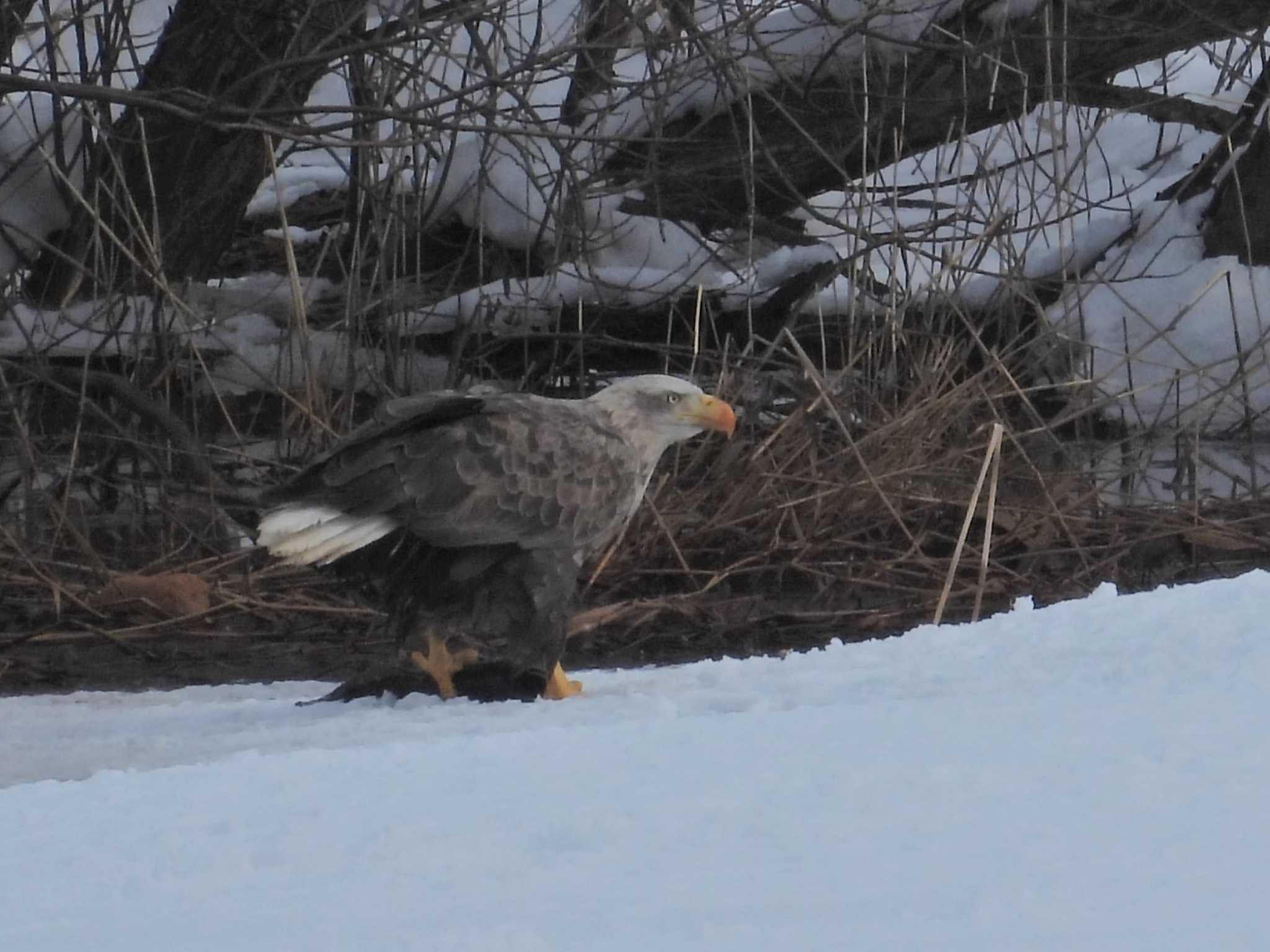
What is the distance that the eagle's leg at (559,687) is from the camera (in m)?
3.53

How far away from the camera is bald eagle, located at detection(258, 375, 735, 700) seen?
3711 mm

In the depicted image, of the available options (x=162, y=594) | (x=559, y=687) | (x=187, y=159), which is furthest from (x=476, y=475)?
(x=187, y=159)

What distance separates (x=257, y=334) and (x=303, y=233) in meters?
0.93

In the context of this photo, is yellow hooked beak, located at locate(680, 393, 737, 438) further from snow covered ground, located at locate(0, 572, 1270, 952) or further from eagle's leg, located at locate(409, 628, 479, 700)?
snow covered ground, located at locate(0, 572, 1270, 952)

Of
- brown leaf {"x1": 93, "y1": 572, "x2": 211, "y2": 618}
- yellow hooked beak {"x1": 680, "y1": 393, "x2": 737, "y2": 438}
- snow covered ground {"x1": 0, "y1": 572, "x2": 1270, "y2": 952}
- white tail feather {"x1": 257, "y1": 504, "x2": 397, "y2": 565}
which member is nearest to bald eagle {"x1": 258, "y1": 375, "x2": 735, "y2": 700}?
white tail feather {"x1": 257, "y1": 504, "x2": 397, "y2": 565}

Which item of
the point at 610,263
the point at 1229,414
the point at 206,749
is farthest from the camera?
the point at 1229,414

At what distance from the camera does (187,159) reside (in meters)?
5.75

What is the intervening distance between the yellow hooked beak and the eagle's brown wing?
0.73 feet

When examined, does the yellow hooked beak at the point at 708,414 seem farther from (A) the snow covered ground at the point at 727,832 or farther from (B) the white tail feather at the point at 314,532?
(A) the snow covered ground at the point at 727,832

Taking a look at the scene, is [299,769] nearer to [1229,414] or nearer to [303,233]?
[303,233]

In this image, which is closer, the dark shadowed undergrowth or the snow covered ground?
the snow covered ground

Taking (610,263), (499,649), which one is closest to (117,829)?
(499,649)

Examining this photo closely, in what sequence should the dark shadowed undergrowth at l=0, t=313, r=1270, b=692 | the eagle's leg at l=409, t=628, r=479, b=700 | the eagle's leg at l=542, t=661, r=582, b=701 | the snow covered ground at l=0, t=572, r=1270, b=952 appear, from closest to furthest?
the snow covered ground at l=0, t=572, r=1270, b=952 → the eagle's leg at l=542, t=661, r=582, b=701 → the eagle's leg at l=409, t=628, r=479, b=700 → the dark shadowed undergrowth at l=0, t=313, r=1270, b=692

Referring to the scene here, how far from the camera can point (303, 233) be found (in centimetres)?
711
